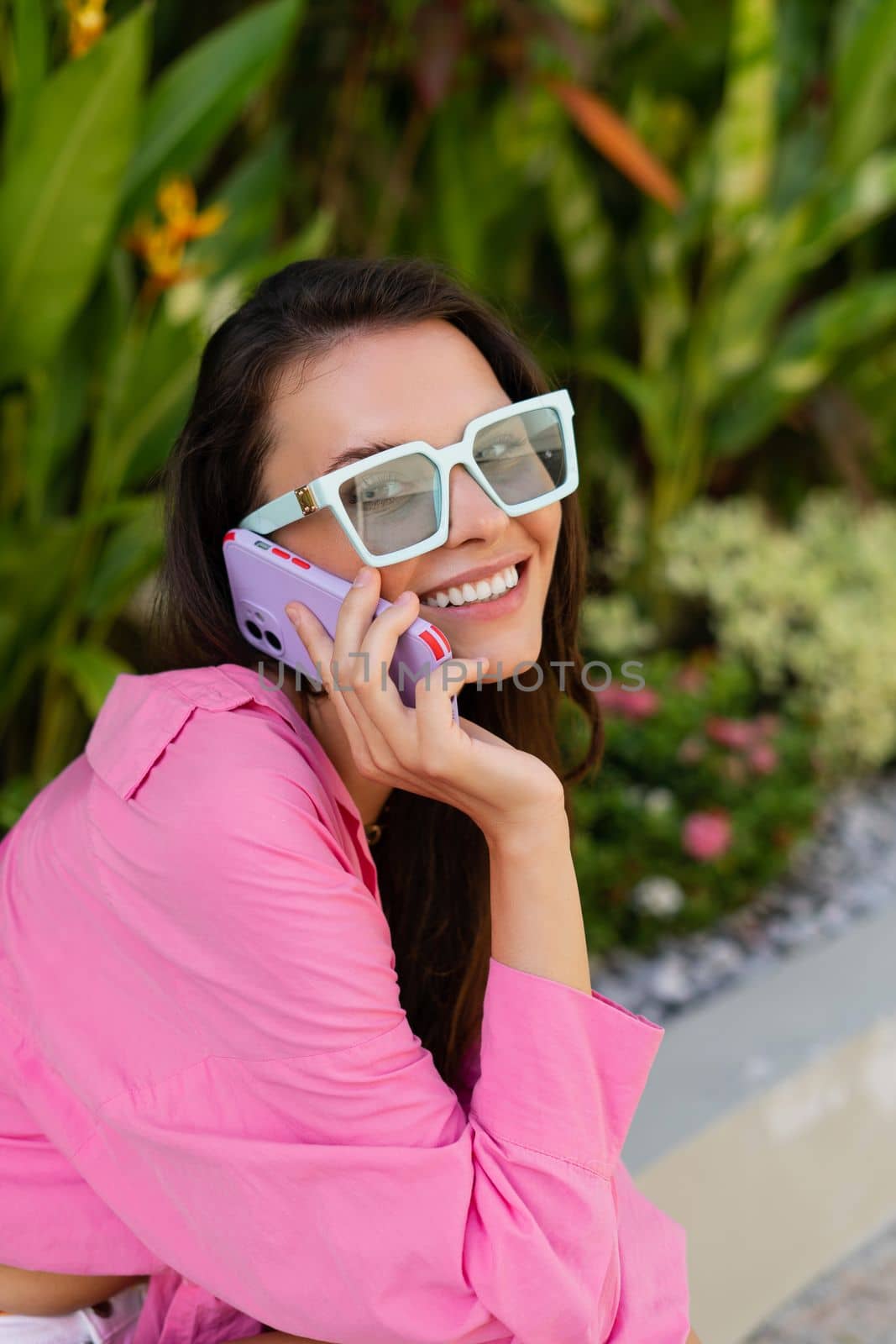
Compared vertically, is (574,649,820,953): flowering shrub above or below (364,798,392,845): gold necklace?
below

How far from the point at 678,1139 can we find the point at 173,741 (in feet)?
4.09

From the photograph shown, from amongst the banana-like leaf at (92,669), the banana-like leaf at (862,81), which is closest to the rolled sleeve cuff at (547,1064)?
the banana-like leaf at (92,669)

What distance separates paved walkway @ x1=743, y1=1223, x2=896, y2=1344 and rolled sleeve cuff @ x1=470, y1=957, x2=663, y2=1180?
1.20m

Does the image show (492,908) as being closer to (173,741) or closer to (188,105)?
(173,741)

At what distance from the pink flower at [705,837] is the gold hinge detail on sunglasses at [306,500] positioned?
6.54 feet

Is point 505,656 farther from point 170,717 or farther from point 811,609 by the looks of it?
point 811,609

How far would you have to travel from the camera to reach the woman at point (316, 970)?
3.71 feet

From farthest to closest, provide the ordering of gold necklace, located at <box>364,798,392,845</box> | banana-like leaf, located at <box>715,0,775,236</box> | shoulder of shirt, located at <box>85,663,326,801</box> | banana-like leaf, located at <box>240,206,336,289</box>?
banana-like leaf, located at <box>715,0,775,236</box>, banana-like leaf, located at <box>240,206,336,289</box>, gold necklace, located at <box>364,798,392,845</box>, shoulder of shirt, located at <box>85,663,326,801</box>

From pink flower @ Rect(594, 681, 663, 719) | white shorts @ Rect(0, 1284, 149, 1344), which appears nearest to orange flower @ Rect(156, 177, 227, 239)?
pink flower @ Rect(594, 681, 663, 719)

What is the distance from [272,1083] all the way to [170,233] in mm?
1861

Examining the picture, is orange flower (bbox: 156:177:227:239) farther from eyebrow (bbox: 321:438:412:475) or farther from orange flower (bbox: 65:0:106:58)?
eyebrow (bbox: 321:438:412:475)

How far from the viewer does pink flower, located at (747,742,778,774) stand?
331 centimetres

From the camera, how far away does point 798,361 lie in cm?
384

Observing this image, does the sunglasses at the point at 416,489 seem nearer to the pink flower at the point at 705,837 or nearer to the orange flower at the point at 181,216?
the orange flower at the point at 181,216
